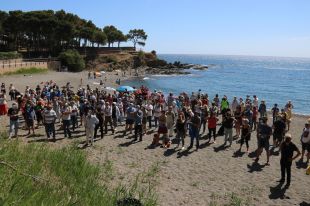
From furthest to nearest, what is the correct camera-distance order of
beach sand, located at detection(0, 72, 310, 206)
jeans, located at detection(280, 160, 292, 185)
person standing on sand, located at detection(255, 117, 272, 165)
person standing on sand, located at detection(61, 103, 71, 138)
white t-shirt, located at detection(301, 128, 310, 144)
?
person standing on sand, located at detection(61, 103, 71, 138)
white t-shirt, located at detection(301, 128, 310, 144)
person standing on sand, located at detection(255, 117, 272, 165)
jeans, located at detection(280, 160, 292, 185)
beach sand, located at detection(0, 72, 310, 206)

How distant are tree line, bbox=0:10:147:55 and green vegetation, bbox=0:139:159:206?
67601 mm

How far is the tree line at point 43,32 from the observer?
73938mm

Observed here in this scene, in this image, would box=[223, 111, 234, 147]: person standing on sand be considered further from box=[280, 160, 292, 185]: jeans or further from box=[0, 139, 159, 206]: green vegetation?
box=[0, 139, 159, 206]: green vegetation

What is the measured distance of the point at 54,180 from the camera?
806cm

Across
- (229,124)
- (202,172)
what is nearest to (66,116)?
(202,172)

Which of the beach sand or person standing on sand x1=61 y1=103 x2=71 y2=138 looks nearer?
the beach sand

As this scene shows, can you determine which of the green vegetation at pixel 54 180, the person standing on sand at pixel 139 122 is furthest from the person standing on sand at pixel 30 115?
the green vegetation at pixel 54 180

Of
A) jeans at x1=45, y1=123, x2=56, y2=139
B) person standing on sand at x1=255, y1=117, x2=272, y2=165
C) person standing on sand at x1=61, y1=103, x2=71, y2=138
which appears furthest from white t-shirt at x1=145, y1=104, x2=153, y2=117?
person standing on sand at x1=255, y1=117, x2=272, y2=165

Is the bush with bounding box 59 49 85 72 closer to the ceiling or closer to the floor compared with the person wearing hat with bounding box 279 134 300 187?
closer to the ceiling

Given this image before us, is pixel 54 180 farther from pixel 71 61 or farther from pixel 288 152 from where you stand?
pixel 71 61

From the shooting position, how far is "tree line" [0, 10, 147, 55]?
243 ft

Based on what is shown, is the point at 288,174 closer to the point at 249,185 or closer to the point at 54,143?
the point at 249,185

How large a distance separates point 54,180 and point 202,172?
21.4 ft

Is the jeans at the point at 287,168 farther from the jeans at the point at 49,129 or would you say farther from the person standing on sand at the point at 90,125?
the jeans at the point at 49,129
